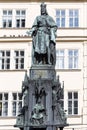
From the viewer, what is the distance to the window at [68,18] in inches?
1494

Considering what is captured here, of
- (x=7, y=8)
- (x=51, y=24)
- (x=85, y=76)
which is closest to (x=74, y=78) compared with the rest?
(x=85, y=76)

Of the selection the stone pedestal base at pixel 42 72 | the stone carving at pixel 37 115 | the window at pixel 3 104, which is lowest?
the window at pixel 3 104

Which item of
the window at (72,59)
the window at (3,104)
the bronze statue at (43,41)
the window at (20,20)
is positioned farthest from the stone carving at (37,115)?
the window at (20,20)

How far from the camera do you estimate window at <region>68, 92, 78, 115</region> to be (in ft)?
120

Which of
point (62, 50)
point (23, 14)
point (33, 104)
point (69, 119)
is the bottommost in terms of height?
point (69, 119)

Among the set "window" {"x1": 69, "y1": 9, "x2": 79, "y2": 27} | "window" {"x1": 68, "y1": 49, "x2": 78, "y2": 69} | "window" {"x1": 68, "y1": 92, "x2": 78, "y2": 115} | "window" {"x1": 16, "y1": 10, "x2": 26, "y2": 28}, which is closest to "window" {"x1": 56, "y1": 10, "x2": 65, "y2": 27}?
"window" {"x1": 69, "y1": 9, "x2": 79, "y2": 27}

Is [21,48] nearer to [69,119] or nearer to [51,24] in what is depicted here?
[69,119]

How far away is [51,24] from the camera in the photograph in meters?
21.2

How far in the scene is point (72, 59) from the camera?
37.3 m

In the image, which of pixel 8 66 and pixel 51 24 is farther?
pixel 8 66

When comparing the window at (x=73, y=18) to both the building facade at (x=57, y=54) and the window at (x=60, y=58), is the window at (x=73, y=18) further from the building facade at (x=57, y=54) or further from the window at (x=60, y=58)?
the window at (x=60, y=58)

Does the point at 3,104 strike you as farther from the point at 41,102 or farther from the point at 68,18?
the point at 41,102

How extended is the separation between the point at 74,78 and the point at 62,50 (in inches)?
85.5

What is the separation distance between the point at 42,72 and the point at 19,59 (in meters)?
17.1
